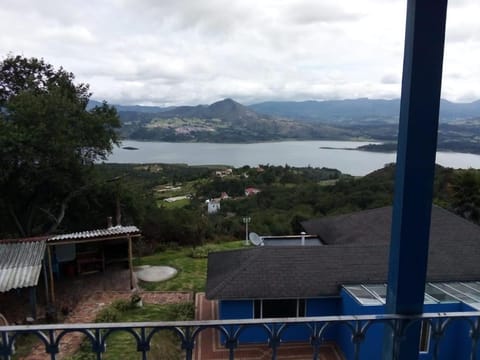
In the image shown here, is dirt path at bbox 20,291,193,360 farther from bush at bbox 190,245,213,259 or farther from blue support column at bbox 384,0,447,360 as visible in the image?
blue support column at bbox 384,0,447,360

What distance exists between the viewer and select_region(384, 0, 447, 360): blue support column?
6.04ft

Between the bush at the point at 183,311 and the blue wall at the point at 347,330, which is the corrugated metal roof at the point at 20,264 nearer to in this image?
the bush at the point at 183,311

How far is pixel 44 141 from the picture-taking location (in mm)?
11750

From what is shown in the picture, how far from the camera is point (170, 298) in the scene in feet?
37.2

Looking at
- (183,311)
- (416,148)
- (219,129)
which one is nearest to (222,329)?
(416,148)

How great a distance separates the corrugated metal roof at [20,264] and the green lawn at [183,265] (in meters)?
3.86

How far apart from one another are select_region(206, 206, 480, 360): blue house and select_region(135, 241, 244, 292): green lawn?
1.85 meters

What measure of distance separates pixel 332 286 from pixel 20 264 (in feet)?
27.0

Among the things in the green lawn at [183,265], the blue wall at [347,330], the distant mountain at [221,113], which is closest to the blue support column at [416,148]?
the blue wall at [347,330]

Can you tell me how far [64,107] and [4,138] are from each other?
7.68ft

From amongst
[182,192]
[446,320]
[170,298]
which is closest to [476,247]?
[170,298]

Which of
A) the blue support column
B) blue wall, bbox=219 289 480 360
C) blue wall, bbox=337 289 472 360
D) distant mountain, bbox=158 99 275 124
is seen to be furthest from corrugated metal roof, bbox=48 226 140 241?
distant mountain, bbox=158 99 275 124

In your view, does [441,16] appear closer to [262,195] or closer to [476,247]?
[476,247]

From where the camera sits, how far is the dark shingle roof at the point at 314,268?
9.32 meters
